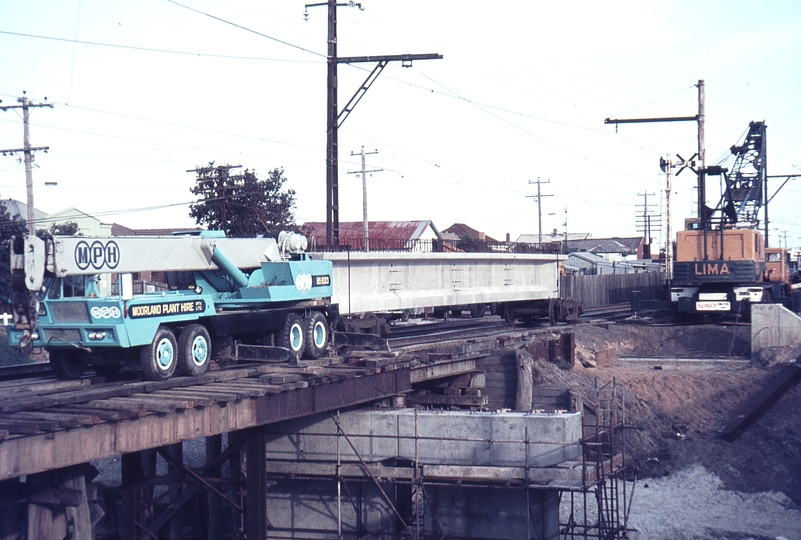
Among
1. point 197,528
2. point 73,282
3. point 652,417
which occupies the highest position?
point 73,282

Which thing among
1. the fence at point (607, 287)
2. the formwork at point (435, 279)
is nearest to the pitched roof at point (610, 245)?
the fence at point (607, 287)

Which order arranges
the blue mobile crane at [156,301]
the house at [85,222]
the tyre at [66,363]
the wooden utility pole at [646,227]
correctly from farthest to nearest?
the wooden utility pole at [646,227], the house at [85,222], the tyre at [66,363], the blue mobile crane at [156,301]

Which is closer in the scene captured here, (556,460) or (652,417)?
(556,460)

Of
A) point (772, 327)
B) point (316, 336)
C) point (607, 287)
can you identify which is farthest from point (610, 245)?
point (316, 336)

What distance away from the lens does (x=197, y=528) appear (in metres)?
18.4

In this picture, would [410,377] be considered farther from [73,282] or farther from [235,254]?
[73,282]

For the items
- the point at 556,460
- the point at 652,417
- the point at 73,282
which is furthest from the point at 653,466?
the point at 73,282

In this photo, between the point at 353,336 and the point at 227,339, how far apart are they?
4.79 m

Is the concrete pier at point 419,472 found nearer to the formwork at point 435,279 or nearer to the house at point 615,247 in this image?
the formwork at point 435,279

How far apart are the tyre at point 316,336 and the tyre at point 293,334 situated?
0.77 feet

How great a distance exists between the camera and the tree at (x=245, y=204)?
38.1 m

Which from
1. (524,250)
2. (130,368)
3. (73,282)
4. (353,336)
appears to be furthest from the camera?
(524,250)

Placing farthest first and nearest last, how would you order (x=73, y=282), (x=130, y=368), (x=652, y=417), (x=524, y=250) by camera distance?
(x=524, y=250) < (x=652, y=417) < (x=130, y=368) < (x=73, y=282)

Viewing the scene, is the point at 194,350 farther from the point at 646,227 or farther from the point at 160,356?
the point at 646,227
